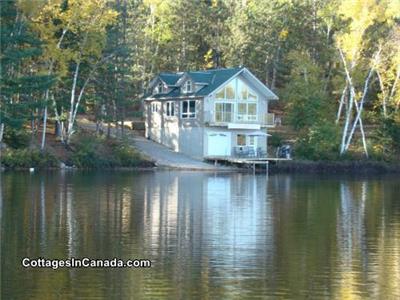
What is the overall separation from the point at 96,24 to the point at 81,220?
28.8 metres

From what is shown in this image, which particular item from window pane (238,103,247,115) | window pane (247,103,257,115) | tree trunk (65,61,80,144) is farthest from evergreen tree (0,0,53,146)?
window pane (247,103,257,115)

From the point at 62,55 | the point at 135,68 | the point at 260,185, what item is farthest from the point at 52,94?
the point at 260,185

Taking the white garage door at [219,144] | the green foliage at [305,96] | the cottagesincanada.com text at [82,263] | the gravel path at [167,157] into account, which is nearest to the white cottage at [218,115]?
the white garage door at [219,144]

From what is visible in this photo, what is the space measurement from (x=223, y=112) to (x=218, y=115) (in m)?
0.46

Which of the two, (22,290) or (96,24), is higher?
(96,24)

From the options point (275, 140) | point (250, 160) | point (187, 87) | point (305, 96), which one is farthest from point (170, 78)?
point (250, 160)

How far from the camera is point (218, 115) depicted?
60.2 metres

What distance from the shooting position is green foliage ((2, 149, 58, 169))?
47.7 m

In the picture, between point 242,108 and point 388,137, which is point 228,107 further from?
point 388,137

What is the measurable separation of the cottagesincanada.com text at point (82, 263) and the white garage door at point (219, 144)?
135 ft

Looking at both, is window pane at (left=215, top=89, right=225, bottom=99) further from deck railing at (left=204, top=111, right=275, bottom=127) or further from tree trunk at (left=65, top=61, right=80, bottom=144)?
tree trunk at (left=65, top=61, right=80, bottom=144)

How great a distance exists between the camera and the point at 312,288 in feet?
54.1

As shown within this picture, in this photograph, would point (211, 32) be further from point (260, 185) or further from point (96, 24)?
point (260, 185)

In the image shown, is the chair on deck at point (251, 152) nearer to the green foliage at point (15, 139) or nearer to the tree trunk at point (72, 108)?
the tree trunk at point (72, 108)
